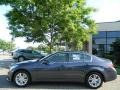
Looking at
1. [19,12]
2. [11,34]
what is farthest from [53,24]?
[11,34]

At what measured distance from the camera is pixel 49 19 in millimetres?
24531

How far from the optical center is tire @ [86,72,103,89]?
12712mm

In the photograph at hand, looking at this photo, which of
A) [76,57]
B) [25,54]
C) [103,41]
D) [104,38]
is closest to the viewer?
[76,57]

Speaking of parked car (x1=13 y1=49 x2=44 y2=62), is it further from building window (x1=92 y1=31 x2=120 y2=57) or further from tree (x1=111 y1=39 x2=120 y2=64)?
building window (x1=92 y1=31 x2=120 y2=57)

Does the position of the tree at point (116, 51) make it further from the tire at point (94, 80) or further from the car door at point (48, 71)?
the car door at point (48, 71)

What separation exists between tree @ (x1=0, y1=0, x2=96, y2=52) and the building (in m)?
10.3

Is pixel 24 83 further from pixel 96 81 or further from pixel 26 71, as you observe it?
pixel 96 81

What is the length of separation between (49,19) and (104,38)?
15.0 m

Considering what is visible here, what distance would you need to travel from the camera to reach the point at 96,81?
501 inches

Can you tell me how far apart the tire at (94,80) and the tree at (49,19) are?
1233cm

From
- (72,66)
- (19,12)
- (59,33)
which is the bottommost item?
(72,66)

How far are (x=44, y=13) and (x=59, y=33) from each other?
225 centimetres

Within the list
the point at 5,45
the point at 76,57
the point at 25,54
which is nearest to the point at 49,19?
the point at 25,54

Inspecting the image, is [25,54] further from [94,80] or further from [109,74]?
[109,74]
